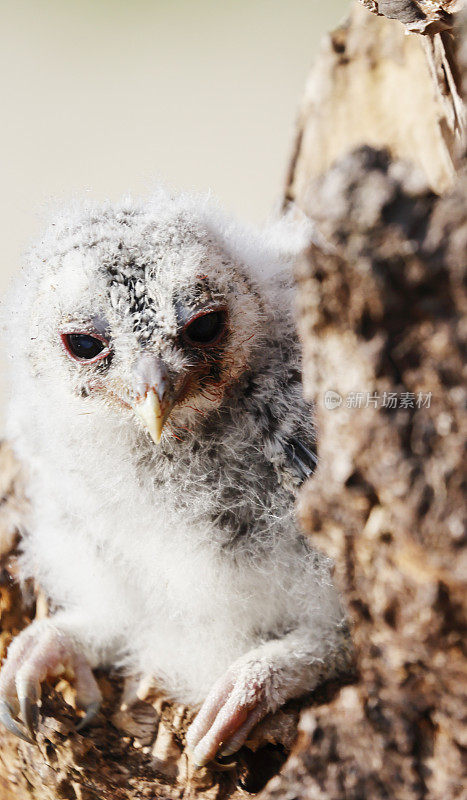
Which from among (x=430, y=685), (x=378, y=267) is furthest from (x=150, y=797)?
(x=378, y=267)

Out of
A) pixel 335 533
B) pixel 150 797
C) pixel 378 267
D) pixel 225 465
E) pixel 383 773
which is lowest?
pixel 150 797

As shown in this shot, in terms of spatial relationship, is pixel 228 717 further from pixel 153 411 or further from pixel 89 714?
pixel 153 411

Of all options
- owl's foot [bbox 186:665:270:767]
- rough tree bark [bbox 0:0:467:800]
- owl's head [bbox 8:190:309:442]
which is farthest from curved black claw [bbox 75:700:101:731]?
owl's head [bbox 8:190:309:442]

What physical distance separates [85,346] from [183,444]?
0.25 m

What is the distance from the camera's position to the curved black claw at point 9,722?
53.5 inches

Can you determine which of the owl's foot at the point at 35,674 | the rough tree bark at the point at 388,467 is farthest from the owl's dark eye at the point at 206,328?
the owl's foot at the point at 35,674

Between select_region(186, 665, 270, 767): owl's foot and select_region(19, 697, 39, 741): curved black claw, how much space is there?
305 millimetres

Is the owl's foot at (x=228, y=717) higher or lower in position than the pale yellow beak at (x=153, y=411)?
lower

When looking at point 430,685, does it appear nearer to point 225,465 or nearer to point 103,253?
point 225,465

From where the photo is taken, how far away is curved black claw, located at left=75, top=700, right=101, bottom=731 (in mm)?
1399

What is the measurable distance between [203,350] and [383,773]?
2.16ft

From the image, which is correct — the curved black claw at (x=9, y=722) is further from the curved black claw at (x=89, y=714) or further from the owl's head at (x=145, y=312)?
the owl's head at (x=145, y=312)

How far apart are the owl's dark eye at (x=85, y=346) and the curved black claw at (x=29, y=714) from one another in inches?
26.4

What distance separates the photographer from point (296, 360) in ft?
4.44
